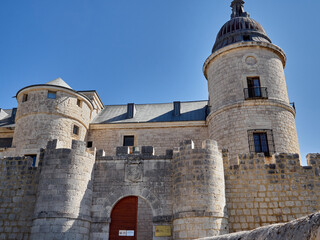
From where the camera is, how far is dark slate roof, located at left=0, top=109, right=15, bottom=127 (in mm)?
22844

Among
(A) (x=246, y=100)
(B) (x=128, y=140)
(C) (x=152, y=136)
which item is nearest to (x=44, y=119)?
(B) (x=128, y=140)

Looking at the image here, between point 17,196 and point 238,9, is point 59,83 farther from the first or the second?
point 238,9

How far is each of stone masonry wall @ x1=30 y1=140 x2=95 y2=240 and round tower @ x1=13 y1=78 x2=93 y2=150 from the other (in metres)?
6.31

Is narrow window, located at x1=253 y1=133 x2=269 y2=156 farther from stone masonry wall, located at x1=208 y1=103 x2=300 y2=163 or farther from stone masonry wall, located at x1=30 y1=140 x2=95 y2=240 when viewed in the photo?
stone masonry wall, located at x1=30 y1=140 x2=95 y2=240

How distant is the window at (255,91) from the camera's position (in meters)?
18.0

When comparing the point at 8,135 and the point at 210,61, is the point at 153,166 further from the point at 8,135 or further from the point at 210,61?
the point at 8,135

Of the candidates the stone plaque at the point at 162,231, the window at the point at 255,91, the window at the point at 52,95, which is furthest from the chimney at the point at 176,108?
the stone plaque at the point at 162,231

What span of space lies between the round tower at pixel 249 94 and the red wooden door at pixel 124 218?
6.61 meters

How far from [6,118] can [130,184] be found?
51.5 feet

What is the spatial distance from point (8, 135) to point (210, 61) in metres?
14.6

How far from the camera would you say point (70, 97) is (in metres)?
20.4

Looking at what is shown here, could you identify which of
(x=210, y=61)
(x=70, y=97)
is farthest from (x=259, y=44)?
(x=70, y=97)

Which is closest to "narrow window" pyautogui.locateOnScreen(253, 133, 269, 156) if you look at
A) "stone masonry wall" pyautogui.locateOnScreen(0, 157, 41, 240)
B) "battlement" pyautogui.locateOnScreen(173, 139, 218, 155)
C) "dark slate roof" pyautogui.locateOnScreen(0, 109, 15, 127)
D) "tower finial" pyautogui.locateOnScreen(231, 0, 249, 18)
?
"battlement" pyautogui.locateOnScreen(173, 139, 218, 155)

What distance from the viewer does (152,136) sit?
2139 centimetres
